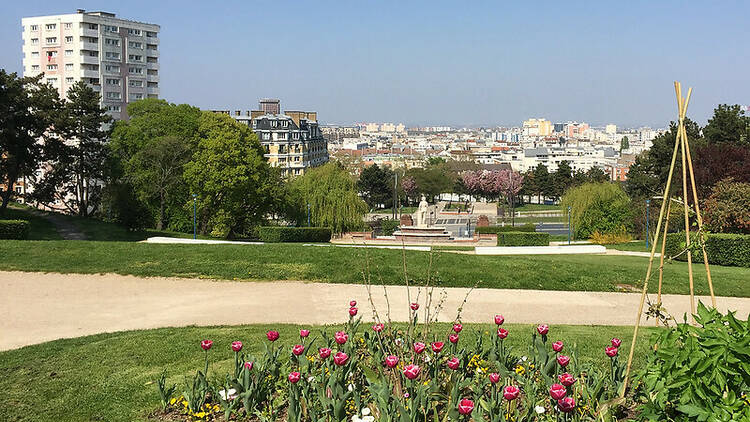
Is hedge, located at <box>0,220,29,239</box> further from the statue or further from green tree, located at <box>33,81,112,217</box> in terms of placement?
the statue

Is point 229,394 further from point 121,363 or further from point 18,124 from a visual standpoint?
point 18,124

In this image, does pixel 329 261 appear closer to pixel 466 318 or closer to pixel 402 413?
pixel 466 318

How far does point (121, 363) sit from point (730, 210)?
27.5 metres

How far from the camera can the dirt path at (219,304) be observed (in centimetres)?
1151

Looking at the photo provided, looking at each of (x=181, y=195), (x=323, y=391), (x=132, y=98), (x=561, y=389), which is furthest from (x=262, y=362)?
(x=132, y=98)

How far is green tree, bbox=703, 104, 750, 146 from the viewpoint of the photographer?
47875 mm

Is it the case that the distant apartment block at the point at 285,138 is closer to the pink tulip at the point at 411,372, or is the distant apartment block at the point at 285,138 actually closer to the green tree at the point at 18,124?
the green tree at the point at 18,124

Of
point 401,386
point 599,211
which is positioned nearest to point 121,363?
point 401,386

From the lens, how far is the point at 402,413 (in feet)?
15.6

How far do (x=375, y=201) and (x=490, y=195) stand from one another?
19043 mm

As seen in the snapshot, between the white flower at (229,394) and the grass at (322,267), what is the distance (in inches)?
348

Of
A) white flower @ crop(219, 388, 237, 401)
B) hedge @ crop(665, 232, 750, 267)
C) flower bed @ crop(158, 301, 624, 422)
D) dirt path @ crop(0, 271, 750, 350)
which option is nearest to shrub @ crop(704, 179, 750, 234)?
hedge @ crop(665, 232, 750, 267)

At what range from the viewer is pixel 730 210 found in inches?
1141

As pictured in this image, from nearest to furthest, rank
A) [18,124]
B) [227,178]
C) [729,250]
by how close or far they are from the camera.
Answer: [729,250] → [18,124] → [227,178]
